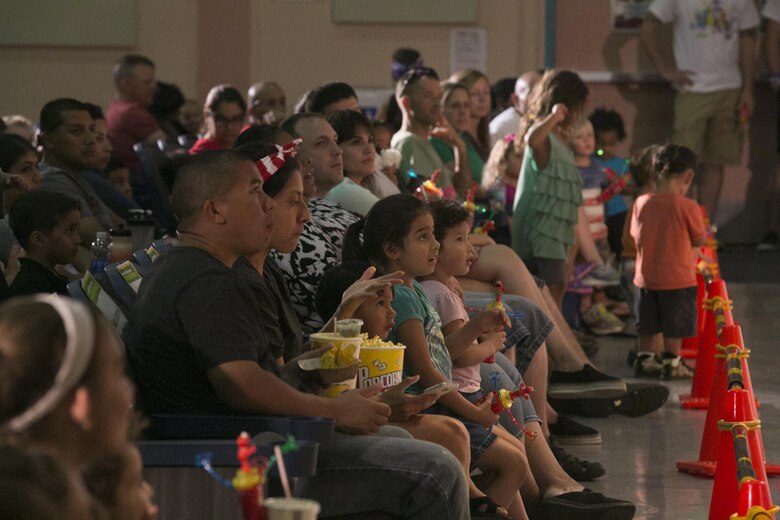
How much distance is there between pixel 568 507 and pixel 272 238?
1322mm

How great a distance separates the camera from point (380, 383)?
3381 mm

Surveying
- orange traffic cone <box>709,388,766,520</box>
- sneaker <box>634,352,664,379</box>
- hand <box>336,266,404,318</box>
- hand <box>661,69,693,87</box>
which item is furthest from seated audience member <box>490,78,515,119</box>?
hand <box>336,266,404,318</box>

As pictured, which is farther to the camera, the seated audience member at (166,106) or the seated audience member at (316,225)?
the seated audience member at (166,106)

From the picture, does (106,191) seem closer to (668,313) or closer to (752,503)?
(668,313)

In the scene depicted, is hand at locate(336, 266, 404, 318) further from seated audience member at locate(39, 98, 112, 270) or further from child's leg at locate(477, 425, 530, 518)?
seated audience member at locate(39, 98, 112, 270)

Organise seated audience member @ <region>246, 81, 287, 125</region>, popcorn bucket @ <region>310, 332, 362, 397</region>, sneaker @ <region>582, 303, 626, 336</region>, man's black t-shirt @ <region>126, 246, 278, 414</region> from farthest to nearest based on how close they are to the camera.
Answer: seated audience member @ <region>246, 81, 287, 125</region> < sneaker @ <region>582, 303, 626, 336</region> < popcorn bucket @ <region>310, 332, 362, 397</region> < man's black t-shirt @ <region>126, 246, 278, 414</region>

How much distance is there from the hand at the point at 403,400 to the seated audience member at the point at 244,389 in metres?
0.18

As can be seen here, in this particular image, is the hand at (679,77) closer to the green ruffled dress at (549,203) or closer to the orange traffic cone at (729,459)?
the green ruffled dress at (549,203)

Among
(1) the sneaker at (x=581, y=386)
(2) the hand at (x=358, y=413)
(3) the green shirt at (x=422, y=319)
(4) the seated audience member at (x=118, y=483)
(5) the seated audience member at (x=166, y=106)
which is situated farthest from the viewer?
(5) the seated audience member at (x=166, y=106)

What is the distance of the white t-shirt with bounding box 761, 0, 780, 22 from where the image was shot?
10.8 m

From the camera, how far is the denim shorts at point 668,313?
6621 millimetres

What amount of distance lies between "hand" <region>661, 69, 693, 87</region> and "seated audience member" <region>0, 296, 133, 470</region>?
31.1ft

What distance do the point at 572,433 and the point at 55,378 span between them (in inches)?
150

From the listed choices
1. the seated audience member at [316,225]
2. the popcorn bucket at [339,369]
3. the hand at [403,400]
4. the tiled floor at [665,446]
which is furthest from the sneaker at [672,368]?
the popcorn bucket at [339,369]
